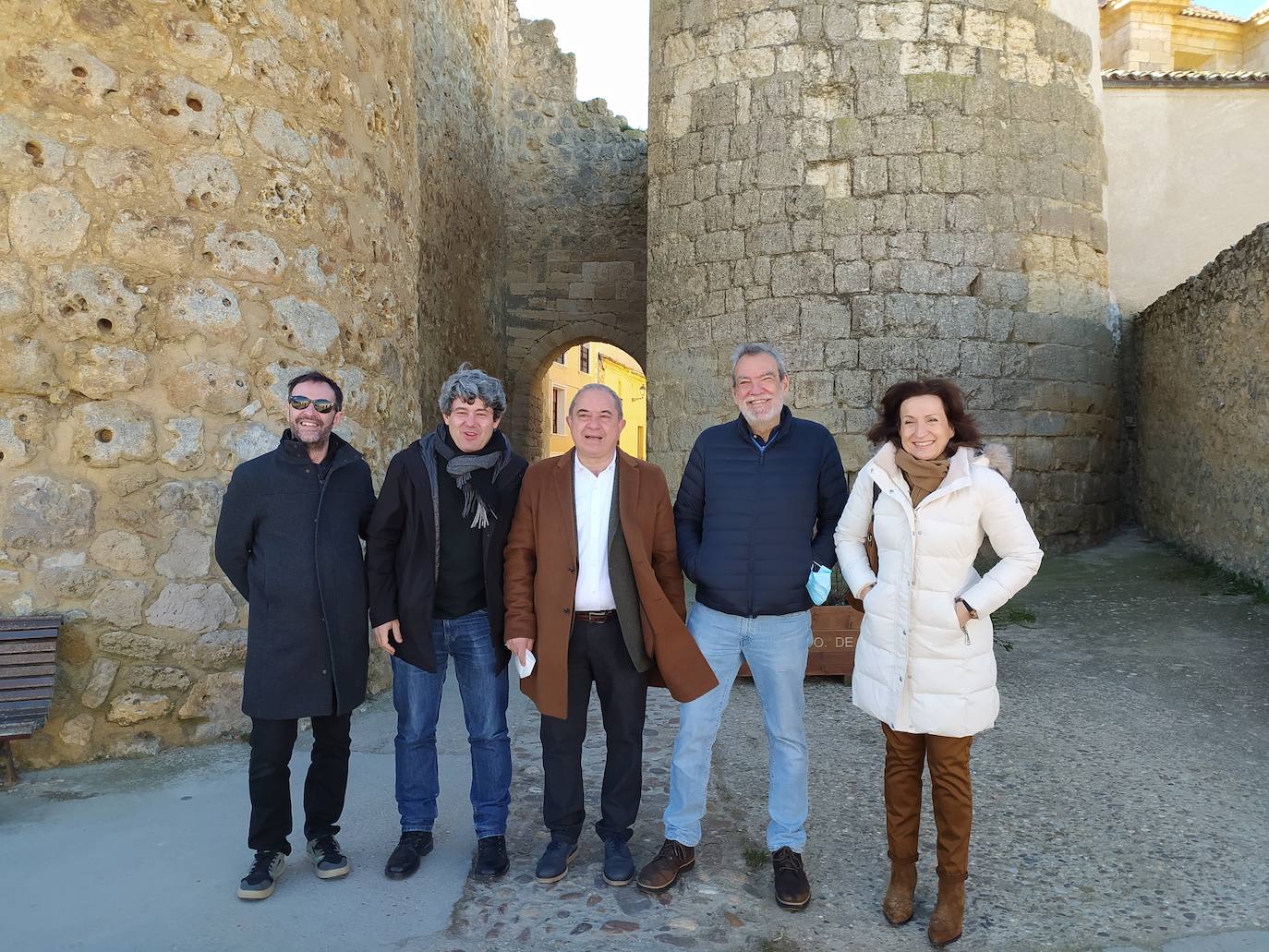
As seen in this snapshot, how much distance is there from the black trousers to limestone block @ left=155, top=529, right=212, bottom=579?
6.06 feet

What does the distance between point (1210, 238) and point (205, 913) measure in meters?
10.9

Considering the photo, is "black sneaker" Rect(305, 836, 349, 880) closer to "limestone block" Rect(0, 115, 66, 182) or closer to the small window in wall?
"limestone block" Rect(0, 115, 66, 182)

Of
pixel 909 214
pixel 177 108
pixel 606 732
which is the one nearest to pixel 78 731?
pixel 606 732

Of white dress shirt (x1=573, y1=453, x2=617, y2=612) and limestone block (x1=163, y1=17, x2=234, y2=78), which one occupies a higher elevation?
limestone block (x1=163, y1=17, x2=234, y2=78)

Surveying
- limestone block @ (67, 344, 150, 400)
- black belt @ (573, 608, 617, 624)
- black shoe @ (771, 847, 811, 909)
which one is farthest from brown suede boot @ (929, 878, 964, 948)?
limestone block @ (67, 344, 150, 400)

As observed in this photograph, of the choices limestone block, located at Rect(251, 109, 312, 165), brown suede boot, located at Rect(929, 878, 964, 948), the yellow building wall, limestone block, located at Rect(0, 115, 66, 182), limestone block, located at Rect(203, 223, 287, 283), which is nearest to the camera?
brown suede boot, located at Rect(929, 878, 964, 948)

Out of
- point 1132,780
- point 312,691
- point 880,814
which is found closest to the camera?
point 312,691

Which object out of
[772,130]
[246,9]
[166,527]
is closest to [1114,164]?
[772,130]

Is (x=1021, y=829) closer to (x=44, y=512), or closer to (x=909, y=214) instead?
(x=44, y=512)

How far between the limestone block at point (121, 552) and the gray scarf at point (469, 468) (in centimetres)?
163

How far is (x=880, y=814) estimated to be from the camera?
10.4ft

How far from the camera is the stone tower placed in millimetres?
→ 6988

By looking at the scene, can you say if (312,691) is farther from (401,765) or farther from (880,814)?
(880,814)

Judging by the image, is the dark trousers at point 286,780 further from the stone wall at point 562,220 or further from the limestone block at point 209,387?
the stone wall at point 562,220
